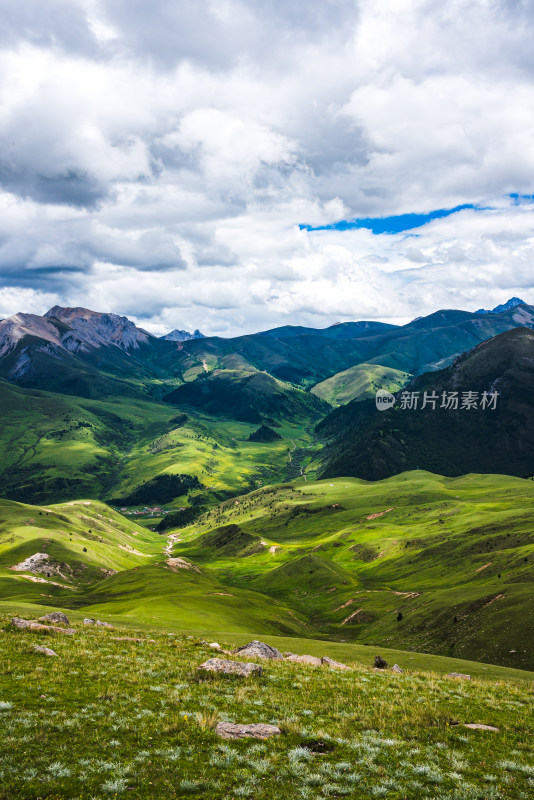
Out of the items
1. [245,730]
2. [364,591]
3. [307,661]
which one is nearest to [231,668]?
[245,730]

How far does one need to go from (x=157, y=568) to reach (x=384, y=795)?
137869 mm

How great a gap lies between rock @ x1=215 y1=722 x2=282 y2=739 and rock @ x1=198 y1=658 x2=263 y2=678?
818cm

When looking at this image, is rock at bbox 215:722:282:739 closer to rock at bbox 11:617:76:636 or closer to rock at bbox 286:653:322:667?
rock at bbox 286:653:322:667

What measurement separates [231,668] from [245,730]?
30.3 feet

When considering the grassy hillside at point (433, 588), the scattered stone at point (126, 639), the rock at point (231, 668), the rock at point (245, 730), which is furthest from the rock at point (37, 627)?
the grassy hillside at point (433, 588)

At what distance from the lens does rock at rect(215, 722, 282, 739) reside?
54.0 ft

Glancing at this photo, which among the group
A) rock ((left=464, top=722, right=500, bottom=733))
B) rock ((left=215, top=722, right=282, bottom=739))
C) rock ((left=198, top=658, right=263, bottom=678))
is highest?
rock ((left=215, top=722, right=282, bottom=739))

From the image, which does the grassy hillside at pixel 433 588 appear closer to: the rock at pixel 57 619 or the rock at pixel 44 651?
the rock at pixel 57 619

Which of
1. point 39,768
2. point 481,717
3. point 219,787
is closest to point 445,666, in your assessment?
point 481,717

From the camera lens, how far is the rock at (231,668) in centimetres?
2512

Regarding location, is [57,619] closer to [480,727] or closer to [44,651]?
[44,651]

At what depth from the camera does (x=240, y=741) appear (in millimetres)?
16062

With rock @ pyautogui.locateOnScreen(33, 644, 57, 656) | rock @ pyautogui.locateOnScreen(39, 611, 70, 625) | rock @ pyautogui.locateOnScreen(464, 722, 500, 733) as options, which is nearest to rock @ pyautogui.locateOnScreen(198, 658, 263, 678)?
rock @ pyautogui.locateOnScreen(33, 644, 57, 656)

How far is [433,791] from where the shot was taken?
43.4 feet
